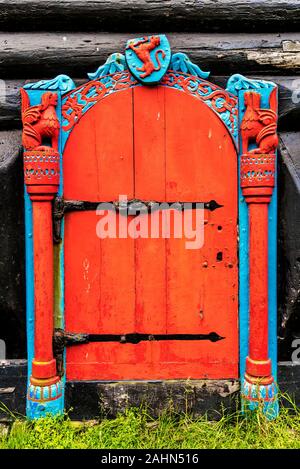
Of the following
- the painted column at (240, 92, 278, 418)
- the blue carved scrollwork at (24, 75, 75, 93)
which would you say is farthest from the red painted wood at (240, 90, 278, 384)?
the blue carved scrollwork at (24, 75, 75, 93)

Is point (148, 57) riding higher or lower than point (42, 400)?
higher

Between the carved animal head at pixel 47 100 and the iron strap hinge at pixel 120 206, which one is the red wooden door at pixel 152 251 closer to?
the iron strap hinge at pixel 120 206

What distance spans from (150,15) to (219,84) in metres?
0.50

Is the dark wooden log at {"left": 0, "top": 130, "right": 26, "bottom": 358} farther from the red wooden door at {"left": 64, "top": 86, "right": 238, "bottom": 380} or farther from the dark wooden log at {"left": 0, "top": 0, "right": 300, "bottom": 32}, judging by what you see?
the dark wooden log at {"left": 0, "top": 0, "right": 300, "bottom": 32}

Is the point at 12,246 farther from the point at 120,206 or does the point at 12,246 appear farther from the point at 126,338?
the point at 126,338

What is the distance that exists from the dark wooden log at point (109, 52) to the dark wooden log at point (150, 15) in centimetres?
5

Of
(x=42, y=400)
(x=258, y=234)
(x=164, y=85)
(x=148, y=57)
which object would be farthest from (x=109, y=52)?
(x=42, y=400)

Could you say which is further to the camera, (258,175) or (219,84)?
(219,84)

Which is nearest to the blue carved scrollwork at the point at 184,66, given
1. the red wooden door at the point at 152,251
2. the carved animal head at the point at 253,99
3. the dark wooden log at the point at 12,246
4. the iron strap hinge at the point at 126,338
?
the red wooden door at the point at 152,251

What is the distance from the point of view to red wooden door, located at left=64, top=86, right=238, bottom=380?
6.82 feet

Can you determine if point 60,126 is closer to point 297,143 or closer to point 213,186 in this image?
point 213,186

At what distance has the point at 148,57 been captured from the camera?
200 cm

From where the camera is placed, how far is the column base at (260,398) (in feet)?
6.63

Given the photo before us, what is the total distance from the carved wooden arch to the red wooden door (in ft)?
0.22
